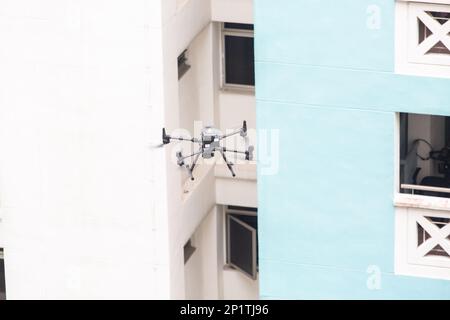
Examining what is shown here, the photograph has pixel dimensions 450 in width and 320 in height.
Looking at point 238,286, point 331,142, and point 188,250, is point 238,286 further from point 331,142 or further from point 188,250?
point 331,142

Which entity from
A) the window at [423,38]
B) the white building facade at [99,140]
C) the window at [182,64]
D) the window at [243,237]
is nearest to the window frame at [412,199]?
the window at [423,38]

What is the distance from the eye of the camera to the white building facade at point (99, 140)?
18578 mm

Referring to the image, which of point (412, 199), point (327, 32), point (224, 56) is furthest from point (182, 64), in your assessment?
point (412, 199)

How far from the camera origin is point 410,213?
1792 centimetres

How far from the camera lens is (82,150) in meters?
19.1

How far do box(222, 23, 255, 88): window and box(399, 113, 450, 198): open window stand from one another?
2391 millimetres

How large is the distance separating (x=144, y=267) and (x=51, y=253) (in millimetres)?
1103

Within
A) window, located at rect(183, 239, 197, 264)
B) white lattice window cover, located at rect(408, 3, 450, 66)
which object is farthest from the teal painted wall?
window, located at rect(183, 239, 197, 264)

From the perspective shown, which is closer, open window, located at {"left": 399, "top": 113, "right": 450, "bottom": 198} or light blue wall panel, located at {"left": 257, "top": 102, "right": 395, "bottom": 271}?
light blue wall panel, located at {"left": 257, "top": 102, "right": 395, "bottom": 271}

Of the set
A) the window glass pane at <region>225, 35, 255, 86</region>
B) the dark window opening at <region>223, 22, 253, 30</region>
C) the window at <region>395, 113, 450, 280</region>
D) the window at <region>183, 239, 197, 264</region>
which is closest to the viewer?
the window at <region>395, 113, 450, 280</region>

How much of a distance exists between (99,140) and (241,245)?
344 cm

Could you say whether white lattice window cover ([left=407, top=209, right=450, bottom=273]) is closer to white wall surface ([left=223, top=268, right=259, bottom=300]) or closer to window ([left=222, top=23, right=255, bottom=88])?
window ([left=222, top=23, right=255, bottom=88])

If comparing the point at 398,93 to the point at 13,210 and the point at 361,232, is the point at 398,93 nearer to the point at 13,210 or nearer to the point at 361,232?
the point at 361,232

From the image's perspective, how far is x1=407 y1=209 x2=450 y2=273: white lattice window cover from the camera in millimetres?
17875
